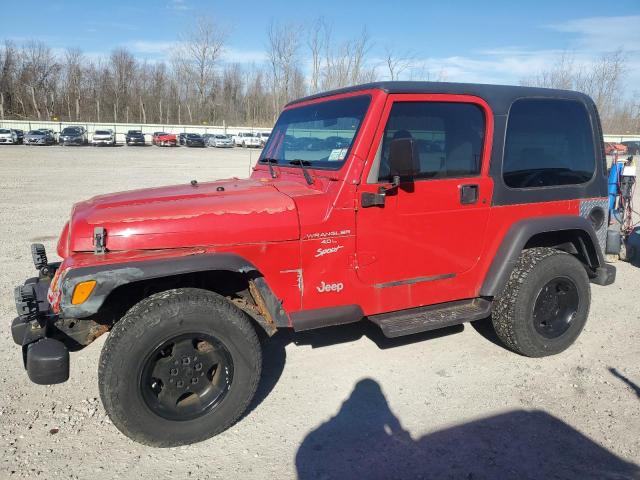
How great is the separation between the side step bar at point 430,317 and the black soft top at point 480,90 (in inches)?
60.7

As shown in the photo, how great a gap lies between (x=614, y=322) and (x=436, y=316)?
2497mm

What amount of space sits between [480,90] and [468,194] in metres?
0.84

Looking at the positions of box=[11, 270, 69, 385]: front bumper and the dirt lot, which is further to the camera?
the dirt lot

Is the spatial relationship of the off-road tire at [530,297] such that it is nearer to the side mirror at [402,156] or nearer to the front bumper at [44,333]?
the side mirror at [402,156]

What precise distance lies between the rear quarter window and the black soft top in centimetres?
6

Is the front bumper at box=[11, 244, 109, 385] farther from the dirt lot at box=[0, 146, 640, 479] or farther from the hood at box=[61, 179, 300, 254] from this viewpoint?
the dirt lot at box=[0, 146, 640, 479]

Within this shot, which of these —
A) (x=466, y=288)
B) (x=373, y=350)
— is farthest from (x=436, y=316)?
(x=373, y=350)

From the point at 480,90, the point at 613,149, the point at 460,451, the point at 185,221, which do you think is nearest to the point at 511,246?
the point at 480,90

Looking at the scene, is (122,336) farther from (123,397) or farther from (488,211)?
(488,211)

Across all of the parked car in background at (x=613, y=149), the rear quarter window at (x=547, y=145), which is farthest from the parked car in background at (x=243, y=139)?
the rear quarter window at (x=547, y=145)

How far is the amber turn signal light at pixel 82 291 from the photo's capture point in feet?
8.63

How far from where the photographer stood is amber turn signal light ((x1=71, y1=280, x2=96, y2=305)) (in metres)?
2.63

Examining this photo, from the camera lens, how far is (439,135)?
11.8 ft

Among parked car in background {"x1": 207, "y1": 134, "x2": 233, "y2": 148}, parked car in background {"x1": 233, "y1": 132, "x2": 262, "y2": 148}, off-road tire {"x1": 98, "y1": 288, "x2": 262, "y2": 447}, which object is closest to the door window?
off-road tire {"x1": 98, "y1": 288, "x2": 262, "y2": 447}
